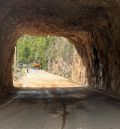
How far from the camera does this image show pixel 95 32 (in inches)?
1057

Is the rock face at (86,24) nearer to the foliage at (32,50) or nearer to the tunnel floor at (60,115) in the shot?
the tunnel floor at (60,115)

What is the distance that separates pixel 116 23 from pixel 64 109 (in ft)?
19.6

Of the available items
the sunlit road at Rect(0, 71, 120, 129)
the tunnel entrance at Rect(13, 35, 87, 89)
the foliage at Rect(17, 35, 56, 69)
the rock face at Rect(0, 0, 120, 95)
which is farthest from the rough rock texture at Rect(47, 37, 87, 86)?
the foliage at Rect(17, 35, 56, 69)

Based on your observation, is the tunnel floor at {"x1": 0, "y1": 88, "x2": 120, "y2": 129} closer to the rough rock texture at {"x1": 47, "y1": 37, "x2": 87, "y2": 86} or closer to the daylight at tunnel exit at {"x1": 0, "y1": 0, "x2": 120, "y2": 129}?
the daylight at tunnel exit at {"x1": 0, "y1": 0, "x2": 120, "y2": 129}

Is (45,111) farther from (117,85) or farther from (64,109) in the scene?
(117,85)

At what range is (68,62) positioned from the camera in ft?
159

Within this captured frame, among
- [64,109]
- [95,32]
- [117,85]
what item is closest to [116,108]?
[64,109]

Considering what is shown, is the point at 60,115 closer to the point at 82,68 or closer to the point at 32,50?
the point at 82,68

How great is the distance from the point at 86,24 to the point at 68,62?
2368cm

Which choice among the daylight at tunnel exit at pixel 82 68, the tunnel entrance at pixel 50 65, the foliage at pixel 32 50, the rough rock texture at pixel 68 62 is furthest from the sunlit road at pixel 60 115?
the foliage at pixel 32 50

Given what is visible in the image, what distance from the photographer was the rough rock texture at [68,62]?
125 ft

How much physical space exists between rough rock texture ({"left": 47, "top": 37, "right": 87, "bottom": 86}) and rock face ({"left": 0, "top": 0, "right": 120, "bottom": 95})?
20.7 feet

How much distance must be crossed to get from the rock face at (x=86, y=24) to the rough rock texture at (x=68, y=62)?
629 cm

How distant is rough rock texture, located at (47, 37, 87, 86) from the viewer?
125ft
